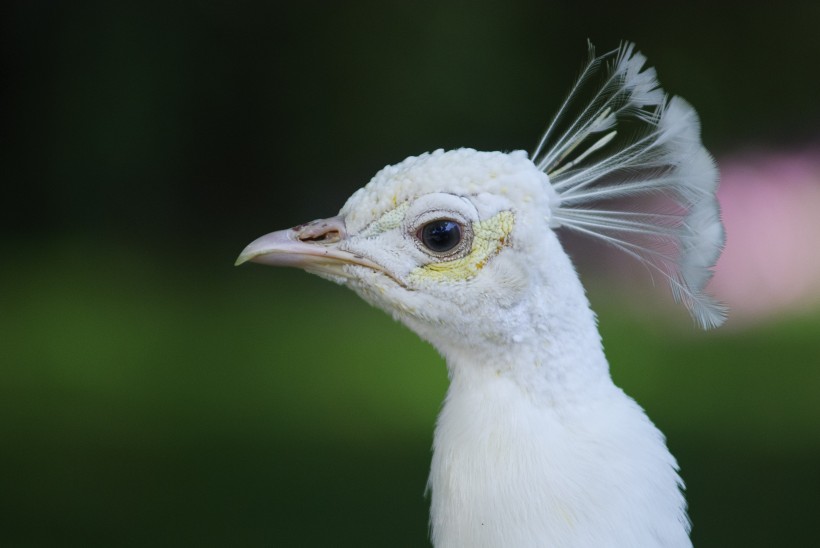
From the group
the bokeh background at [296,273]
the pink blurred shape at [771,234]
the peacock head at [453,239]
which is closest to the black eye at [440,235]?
the peacock head at [453,239]

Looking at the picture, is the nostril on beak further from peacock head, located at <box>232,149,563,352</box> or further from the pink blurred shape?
the pink blurred shape

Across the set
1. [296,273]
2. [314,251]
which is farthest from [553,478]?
[296,273]

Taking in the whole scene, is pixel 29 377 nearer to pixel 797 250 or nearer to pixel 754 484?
pixel 754 484

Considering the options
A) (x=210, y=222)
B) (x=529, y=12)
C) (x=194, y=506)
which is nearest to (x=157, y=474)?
(x=194, y=506)

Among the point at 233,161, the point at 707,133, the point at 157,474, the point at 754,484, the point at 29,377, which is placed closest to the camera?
the point at 754,484

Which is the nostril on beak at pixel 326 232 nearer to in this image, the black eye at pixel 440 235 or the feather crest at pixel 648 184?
the black eye at pixel 440 235
